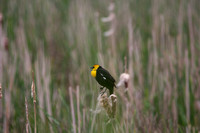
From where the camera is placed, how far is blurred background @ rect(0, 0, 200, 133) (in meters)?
0.92

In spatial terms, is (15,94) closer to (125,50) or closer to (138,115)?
(138,115)

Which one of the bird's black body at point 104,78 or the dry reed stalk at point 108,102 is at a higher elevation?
the bird's black body at point 104,78

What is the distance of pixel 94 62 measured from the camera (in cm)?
104

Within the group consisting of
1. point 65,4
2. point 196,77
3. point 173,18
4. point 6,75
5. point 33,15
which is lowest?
point 196,77

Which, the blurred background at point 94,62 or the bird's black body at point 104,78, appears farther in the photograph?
the blurred background at point 94,62

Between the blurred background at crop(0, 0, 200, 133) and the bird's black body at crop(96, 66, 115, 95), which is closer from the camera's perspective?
the bird's black body at crop(96, 66, 115, 95)

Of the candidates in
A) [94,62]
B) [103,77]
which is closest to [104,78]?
[103,77]

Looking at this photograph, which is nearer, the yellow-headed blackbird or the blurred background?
the yellow-headed blackbird

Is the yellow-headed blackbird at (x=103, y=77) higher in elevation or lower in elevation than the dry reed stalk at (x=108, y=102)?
higher

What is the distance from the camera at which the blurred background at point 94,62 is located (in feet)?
3.03

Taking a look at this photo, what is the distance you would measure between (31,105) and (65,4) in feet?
8.21

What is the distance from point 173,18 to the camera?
103 inches

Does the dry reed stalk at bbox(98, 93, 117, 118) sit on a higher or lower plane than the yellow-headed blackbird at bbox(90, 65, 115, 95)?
lower

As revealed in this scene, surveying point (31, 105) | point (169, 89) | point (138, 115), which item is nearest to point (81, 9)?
point (169, 89)
